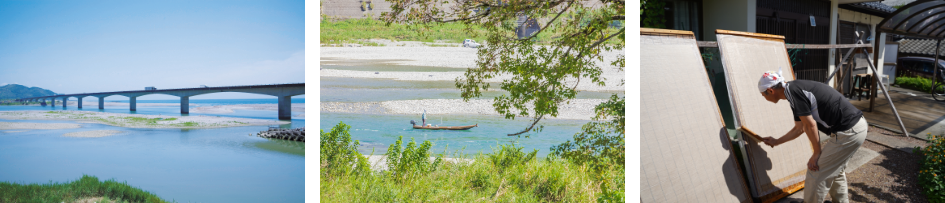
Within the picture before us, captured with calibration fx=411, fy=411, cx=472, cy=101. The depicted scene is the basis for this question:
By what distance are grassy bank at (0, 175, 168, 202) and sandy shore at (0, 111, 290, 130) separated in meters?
0.37

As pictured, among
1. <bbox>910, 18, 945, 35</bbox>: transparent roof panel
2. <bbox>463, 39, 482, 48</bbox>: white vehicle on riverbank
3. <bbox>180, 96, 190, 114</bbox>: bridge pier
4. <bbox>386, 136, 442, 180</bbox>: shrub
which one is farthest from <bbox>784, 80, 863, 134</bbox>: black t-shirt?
<bbox>910, 18, 945, 35</bbox>: transparent roof panel

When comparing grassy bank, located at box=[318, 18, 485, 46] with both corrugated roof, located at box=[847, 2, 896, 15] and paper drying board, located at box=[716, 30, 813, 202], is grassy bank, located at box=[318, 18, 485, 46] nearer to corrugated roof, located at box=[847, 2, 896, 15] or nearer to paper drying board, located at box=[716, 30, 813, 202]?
paper drying board, located at box=[716, 30, 813, 202]

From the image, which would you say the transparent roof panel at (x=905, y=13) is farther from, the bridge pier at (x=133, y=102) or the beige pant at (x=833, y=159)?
the bridge pier at (x=133, y=102)

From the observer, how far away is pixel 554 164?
9.48 ft

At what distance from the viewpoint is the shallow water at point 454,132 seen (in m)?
2.65

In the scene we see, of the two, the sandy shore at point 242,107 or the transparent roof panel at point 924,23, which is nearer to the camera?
the sandy shore at point 242,107

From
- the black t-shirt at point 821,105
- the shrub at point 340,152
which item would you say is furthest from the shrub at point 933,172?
the shrub at point 340,152

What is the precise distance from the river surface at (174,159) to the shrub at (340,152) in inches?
8.2

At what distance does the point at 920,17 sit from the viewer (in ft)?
18.3

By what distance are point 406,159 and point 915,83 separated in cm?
1034

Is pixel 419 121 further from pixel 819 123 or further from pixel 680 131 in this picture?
pixel 819 123

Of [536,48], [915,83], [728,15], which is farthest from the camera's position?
[915,83]

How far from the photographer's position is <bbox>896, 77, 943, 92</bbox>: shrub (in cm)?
759

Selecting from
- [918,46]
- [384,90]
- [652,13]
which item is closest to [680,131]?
[384,90]
